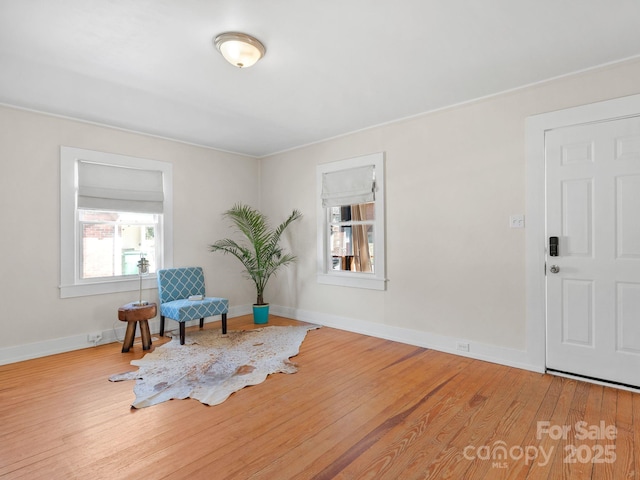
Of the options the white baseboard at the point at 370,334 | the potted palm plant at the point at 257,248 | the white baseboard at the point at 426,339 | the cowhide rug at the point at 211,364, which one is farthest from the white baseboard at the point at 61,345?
the white baseboard at the point at 426,339

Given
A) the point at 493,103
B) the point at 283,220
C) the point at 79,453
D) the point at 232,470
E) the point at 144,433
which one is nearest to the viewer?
the point at 232,470

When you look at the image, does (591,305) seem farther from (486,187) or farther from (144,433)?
(144,433)

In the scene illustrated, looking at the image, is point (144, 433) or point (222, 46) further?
point (222, 46)

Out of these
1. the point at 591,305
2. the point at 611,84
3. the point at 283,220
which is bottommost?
the point at 591,305

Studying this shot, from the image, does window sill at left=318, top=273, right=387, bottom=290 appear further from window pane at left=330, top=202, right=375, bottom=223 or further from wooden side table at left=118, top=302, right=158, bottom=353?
wooden side table at left=118, top=302, right=158, bottom=353

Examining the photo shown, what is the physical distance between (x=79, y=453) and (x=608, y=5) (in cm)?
406

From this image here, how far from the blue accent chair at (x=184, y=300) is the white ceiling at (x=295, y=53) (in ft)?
6.37

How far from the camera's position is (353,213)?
15.1 feet

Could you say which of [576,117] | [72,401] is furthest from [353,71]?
[72,401]

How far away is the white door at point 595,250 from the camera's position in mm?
2689

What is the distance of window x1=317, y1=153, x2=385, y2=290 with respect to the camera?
13.9ft

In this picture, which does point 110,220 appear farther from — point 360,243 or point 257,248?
point 360,243

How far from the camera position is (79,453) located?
6.46 ft

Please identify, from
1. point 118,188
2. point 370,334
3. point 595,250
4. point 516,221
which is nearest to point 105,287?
point 118,188
